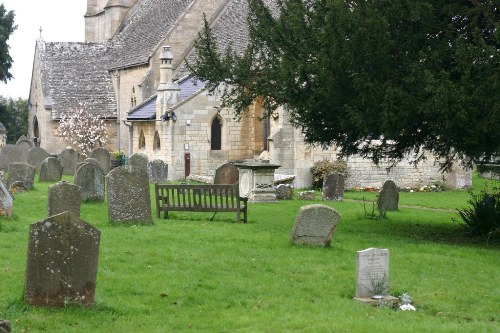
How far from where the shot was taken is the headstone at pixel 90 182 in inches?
856

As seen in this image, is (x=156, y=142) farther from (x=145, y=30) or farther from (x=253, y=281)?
(x=253, y=281)

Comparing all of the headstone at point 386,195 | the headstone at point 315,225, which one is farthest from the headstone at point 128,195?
the headstone at point 386,195

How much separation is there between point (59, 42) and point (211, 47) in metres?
35.3

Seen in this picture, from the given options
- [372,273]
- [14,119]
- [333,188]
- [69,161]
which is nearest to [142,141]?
[69,161]

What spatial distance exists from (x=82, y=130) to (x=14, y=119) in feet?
78.9

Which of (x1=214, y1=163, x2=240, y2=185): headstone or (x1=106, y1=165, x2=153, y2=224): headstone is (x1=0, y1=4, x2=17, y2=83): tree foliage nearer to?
(x1=214, y1=163, x2=240, y2=185): headstone

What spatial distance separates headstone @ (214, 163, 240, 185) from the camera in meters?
24.9

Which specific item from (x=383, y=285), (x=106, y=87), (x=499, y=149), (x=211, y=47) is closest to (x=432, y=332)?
(x=383, y=285)

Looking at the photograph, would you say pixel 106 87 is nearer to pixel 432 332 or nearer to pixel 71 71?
pixel 71 71

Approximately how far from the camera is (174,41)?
148ft

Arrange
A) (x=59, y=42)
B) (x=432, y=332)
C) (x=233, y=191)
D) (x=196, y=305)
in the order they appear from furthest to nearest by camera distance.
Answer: (x=59, y=42) → (x=233, y=191) → (x=196, y=305) → (x=432, y=332)

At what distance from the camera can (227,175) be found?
24906 millimetres

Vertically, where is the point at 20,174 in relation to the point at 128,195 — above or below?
above

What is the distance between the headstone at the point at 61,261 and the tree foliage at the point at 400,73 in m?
7.15
